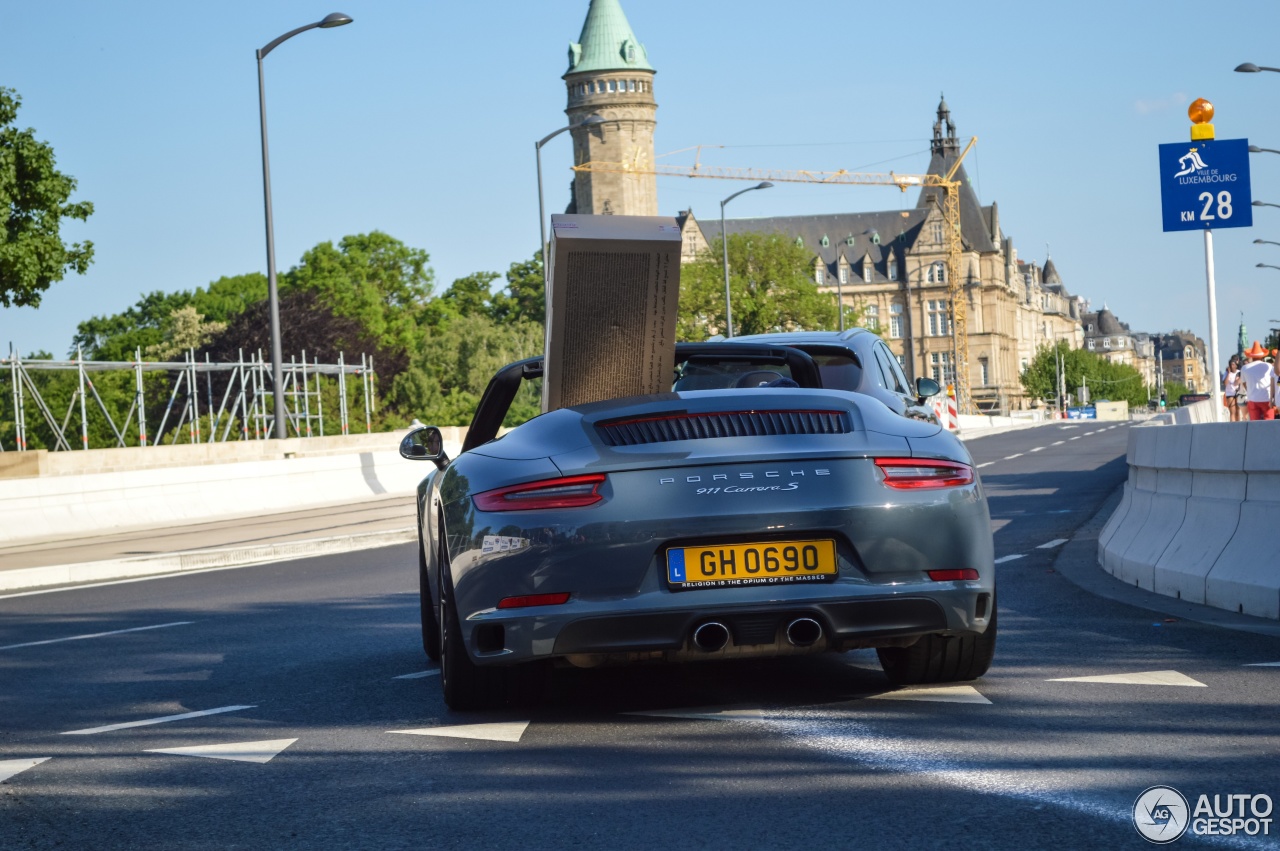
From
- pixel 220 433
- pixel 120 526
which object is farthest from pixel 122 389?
pixel 120 526

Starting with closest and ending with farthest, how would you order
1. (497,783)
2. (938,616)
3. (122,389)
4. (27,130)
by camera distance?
(497,783) → (938,616) → (27,130) → (122,389)

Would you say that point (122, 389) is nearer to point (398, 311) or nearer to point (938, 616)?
point (398, 311)

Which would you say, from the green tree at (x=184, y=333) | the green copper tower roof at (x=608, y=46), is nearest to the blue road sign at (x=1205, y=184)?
the green tree at (x=184, y=333)

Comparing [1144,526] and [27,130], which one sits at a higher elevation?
[27,130]

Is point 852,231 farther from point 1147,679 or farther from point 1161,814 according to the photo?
point 1161,814

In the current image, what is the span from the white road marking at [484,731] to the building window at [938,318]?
165 metres

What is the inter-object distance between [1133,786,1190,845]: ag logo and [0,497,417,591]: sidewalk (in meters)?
12.9

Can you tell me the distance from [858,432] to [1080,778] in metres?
1.54

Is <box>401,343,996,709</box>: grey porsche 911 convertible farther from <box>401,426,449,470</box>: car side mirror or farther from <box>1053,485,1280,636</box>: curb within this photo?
<box>1053,485,1280,636</box>: curb

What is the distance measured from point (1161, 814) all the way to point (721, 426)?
83.3 inches

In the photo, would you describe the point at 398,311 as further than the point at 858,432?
Yes

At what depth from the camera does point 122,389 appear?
93562 mm

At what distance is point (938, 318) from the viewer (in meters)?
169

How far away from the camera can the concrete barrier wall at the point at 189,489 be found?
23484mm
